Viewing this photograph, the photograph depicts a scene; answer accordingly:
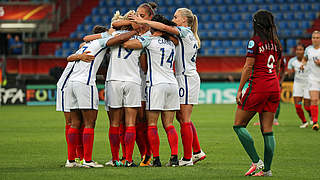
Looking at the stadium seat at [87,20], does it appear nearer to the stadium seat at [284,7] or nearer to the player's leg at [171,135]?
the stadium seat at [284,7]

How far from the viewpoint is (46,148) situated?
1107 centimetres

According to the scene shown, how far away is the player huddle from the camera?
8148 millimetres

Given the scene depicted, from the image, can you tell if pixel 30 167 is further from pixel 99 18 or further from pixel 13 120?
pixel 99 18

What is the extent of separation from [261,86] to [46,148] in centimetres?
516

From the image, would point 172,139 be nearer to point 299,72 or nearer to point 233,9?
point 299,72

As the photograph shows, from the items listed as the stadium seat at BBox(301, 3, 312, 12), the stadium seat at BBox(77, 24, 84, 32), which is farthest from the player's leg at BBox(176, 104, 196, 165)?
the stadium seat at BBox(301, 3, 312, 12)

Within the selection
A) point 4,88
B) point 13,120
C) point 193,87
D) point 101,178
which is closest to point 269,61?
point 193,87

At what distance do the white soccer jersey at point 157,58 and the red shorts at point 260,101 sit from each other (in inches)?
53.0

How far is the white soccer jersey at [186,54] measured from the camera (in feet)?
28.0

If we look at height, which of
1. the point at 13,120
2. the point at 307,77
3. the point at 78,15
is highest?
the point at 78,15

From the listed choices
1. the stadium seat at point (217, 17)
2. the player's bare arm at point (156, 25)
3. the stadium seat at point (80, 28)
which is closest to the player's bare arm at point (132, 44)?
the player's bare arm at point (156, 25)

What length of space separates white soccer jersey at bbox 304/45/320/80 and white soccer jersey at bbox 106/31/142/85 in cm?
756

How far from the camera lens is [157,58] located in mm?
8195

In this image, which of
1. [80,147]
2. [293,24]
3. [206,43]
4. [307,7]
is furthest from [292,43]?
[80,147]
